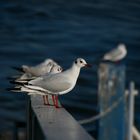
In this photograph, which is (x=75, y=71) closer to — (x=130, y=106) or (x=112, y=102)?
(x=130, y=106)

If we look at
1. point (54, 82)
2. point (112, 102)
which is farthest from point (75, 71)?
point (112, 102)

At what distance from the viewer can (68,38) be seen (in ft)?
100

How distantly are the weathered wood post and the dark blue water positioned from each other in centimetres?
501

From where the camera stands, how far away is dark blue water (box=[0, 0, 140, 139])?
19.5 meters

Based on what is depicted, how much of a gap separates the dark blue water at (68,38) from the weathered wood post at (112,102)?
5010 millimetres

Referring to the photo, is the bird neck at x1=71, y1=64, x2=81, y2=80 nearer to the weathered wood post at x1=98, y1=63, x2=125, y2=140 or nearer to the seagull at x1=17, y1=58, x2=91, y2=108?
the seagull at x1=17, y1=58, x2=91, y2=108

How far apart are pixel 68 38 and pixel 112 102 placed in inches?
803

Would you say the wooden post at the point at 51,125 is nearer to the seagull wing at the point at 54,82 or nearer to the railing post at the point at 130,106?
the seagull wing at the point at 54,82

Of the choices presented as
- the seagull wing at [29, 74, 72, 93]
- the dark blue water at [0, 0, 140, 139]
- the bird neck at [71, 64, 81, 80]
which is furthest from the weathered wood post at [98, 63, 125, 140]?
the dark blue water at [0, 0, 140, 139]

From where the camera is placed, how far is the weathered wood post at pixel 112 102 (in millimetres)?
10117

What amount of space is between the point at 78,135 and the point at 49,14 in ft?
108

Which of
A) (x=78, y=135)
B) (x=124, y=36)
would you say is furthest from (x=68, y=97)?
(x=78, y=135)

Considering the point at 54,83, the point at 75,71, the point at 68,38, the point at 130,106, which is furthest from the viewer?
the point at 68,38

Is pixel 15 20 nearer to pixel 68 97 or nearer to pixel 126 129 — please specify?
pixel 68 97
